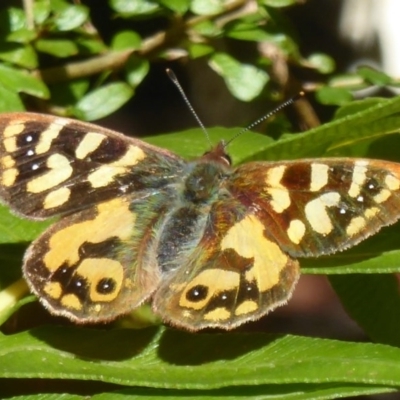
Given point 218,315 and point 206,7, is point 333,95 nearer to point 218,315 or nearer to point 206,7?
point 206,7

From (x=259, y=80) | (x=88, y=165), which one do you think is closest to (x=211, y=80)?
(x=259, y=80)

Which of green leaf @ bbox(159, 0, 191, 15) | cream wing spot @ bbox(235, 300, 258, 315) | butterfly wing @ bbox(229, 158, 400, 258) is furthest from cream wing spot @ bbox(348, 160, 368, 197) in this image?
green leaf @ bbox(159, 0, 191, 15)

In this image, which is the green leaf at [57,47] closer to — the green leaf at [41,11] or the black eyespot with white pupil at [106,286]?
the green leaf at [41,11]

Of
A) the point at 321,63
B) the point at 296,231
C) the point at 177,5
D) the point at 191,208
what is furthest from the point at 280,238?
the point at 321,63

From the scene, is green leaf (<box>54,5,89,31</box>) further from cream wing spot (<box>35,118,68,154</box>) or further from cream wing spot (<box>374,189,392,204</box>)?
cream wing spot (<box>374,189,392,204</box>)

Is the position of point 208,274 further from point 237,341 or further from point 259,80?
point 259,80
